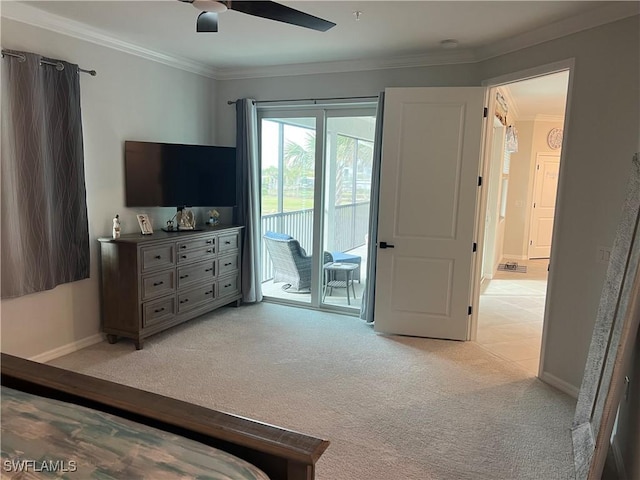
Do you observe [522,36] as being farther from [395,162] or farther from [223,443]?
[223,443]

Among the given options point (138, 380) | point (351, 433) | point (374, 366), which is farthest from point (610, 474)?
point (138, 380)

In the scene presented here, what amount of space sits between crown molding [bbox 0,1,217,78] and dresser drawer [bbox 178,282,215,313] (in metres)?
2.25

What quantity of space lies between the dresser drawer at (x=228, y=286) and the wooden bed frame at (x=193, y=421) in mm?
3063

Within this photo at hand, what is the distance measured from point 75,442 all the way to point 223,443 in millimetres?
434

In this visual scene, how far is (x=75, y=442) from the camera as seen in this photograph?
1351 mm

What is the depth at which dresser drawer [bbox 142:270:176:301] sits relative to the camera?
3863 millimetres

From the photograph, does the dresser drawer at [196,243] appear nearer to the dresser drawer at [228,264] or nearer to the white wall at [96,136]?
the dresser drawer at [228,264]

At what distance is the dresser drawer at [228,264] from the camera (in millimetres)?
4809

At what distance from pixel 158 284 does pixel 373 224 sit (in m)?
2.11

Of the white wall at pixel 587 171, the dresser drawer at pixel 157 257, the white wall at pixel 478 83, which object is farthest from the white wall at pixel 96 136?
A: the white wall at pixel 587 171

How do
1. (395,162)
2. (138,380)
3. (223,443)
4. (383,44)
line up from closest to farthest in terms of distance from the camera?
(223,443), (138,380), (383,44), (395,162)

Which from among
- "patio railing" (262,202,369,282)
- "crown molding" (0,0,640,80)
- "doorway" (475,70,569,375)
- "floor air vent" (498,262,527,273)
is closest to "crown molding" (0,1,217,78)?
"crown molding" (0,0,640,80)

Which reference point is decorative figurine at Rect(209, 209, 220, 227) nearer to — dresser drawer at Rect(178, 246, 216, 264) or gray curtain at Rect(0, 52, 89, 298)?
dresser drawer at Rect(178, 246, 216, 264)

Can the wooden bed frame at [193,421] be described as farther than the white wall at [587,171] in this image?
No
